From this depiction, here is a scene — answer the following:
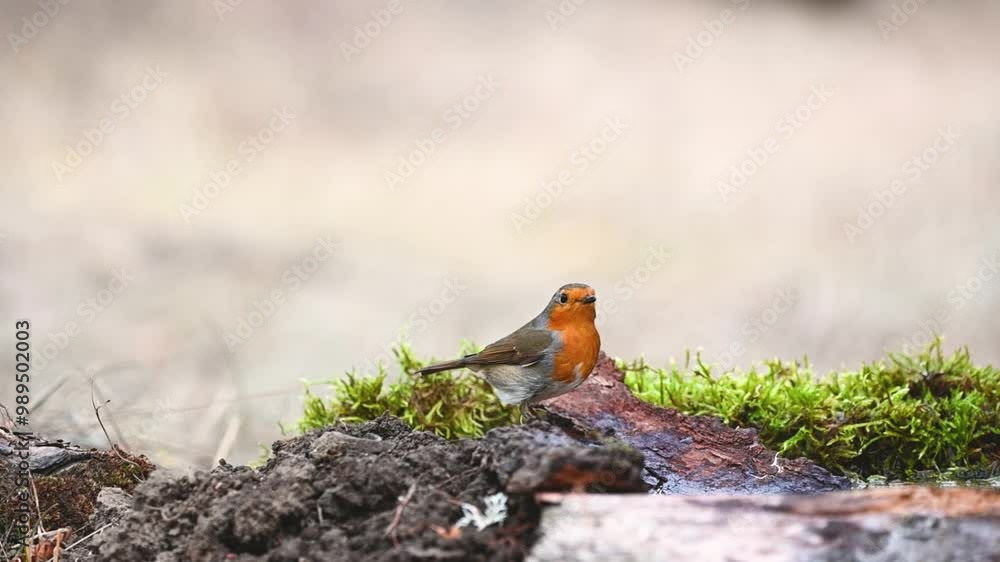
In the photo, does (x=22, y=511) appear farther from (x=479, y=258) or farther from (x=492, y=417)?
(x=479, y=258)

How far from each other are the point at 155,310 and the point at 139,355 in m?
0.70

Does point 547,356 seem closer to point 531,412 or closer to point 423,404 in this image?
point 531,412

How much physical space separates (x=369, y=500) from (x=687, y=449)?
5.12ft

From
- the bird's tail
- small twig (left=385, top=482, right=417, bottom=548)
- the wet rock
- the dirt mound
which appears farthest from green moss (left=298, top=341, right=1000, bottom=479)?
small twig (left=385, top=482, right=417, bottom=548)

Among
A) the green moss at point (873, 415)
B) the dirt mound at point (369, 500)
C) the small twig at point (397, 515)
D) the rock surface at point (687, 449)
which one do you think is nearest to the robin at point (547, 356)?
the rock surface at point (687, 449)

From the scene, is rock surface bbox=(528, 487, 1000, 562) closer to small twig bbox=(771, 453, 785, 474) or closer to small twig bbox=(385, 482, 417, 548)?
small twig bbox=(385, 482, 417, 548)

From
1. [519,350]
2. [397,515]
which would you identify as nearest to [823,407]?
[519,350]

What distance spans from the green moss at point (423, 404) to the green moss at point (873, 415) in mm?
794

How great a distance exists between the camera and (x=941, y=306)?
8.21m

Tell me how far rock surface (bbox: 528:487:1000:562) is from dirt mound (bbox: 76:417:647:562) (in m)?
0.10

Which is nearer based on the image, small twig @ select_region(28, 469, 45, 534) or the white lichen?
the white lichen

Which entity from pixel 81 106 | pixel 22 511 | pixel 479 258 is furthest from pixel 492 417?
pixel 81 106

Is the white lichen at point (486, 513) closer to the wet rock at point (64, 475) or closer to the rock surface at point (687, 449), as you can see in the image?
the rock surface at point (687, 449)

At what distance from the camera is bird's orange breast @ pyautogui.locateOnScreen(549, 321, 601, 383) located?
400 centimetres
